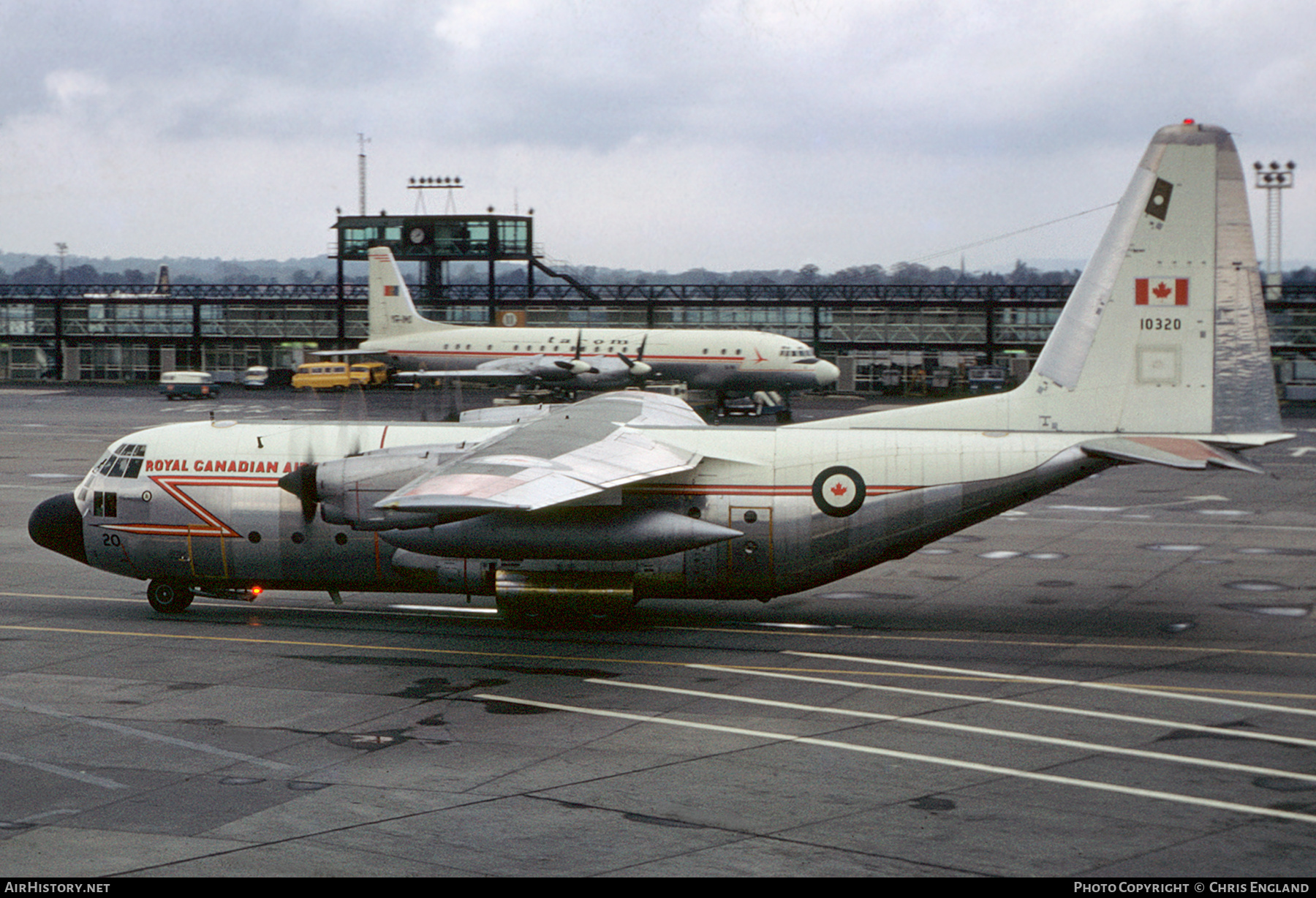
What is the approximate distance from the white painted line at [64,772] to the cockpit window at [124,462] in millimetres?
10654

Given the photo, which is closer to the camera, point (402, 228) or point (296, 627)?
point (296, 627)

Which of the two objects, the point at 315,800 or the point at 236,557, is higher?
the point at 236,557

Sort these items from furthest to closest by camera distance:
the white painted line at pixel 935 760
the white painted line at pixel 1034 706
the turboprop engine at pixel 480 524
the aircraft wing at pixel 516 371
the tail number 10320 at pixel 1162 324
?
the aircraft wing at pixel 516 371 → the tail number 10320 at pixel 1162 324 → the turboprop engine at pixel 480 524 → the white painted line at pixel 1034 706 → the white painted line at pixel 935 760

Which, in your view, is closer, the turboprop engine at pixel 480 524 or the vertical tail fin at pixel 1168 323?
the turboprop engine at pixel 480 524

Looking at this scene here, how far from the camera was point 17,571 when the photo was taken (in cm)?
3198

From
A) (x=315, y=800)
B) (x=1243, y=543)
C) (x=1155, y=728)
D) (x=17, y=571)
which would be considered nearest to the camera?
(x=315, y=800)

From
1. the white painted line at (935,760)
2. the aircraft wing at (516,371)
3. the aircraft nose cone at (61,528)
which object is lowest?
the white painted line at (935,760)

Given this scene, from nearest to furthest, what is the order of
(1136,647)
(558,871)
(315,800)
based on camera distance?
(558,871) < (315,800) < (1136,647)

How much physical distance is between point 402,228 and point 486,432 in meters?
100

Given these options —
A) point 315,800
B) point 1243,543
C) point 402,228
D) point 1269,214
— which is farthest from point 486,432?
point 1269,214

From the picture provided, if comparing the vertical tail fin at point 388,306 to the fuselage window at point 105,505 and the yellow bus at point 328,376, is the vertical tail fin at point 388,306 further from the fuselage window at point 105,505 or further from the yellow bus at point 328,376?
the fuselage window at point 105,505

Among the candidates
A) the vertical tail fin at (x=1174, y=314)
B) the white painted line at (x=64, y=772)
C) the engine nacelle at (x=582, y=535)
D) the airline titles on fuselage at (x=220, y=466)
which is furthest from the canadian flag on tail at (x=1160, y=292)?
the white painted line at (x=64, y=772)

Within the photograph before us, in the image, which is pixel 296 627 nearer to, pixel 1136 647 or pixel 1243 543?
pixel 1136 647

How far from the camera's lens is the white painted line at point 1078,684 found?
19.5 meters
